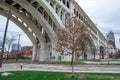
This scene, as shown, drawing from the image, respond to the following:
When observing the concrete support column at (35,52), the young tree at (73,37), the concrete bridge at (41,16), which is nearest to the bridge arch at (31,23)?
the concrete bridge at (41,16)

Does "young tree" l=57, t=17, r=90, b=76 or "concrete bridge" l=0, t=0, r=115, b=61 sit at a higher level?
"concrete bridge" l=0, t=0, r=115, b=61

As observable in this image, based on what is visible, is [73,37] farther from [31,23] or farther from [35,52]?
[35,52]

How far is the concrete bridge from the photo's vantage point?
49034mm

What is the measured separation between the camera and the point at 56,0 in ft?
161

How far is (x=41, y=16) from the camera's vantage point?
5053 cm

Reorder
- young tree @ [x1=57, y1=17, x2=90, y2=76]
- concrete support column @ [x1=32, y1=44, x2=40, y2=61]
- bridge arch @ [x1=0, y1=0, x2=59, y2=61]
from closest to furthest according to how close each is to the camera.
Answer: young tree @ [x1=57, y1=17, x2=90, y2=76] < bridge arch @ [x1=0, y1=0, x2=59, y2=61] < concrete support column @ [x1=32, y1=44, x2=40, y2=61]

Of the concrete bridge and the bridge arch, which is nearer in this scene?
the concrete bridge

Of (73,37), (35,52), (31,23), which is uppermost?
(31,23)

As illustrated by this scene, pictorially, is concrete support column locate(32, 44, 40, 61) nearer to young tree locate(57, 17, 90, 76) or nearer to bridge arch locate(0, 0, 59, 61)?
bridge arch locate(0, 0, 59, 61)

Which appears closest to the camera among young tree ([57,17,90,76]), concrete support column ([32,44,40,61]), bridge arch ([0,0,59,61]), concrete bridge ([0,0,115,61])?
young tree ([57,17,90,76])

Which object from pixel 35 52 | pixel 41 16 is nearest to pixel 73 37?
pixel 41 16

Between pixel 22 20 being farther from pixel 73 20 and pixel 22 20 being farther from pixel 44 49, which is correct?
pixel 73 20

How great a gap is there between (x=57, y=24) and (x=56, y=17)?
202 centimetres

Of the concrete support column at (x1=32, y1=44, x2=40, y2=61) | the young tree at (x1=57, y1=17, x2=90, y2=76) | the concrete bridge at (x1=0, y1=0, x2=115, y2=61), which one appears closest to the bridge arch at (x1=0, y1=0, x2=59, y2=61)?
the concrete bridge at (x1=0, y1=0, x2=115, y2=61)
